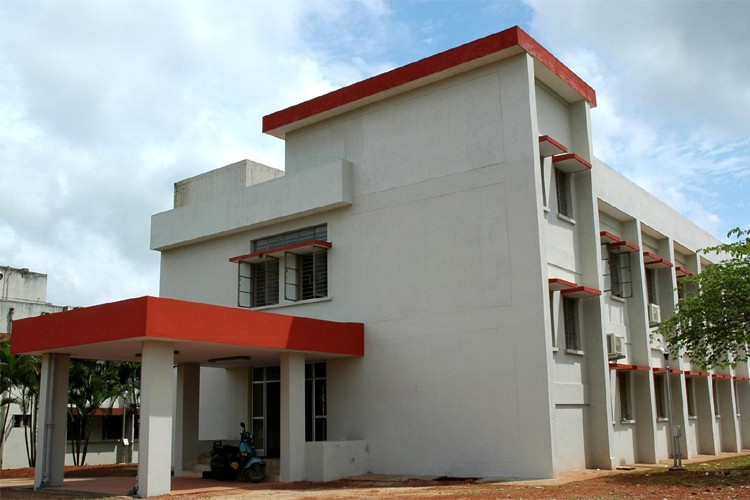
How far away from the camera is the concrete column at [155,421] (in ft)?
47.4

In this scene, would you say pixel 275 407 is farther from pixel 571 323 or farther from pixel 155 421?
pixel 571 323

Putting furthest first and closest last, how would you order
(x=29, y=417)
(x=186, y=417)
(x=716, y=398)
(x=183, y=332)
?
(x=29, y=417)
(x=716, y=398)
(x=186, y=417)
(x=183, y=332)

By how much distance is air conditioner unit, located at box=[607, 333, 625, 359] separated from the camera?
1912cm

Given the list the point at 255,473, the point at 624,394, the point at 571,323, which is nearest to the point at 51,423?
the point at 255,473

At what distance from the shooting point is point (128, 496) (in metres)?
14.6

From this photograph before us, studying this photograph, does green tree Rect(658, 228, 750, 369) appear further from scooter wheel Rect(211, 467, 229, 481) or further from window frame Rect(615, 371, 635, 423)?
scooter wheel Rect(211, 467, 229, 481)

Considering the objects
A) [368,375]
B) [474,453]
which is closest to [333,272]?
[368,375]

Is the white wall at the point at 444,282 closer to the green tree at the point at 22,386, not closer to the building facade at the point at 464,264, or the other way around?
the building facade at the point at 464,264

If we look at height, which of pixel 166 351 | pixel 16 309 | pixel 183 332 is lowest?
pixel 166 351

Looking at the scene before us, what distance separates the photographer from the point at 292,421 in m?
17.3

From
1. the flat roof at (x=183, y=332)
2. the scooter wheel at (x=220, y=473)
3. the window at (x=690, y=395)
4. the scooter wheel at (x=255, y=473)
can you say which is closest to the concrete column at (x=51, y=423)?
the flat roof at (x=183, y=332)

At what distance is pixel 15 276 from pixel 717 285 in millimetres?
32871

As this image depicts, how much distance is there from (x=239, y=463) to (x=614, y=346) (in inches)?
371

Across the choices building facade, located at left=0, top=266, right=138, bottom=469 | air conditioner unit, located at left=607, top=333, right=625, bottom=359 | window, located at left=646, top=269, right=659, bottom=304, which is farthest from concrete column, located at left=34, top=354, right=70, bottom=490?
window, located at left=646, top=269, right=659, bottom=304
